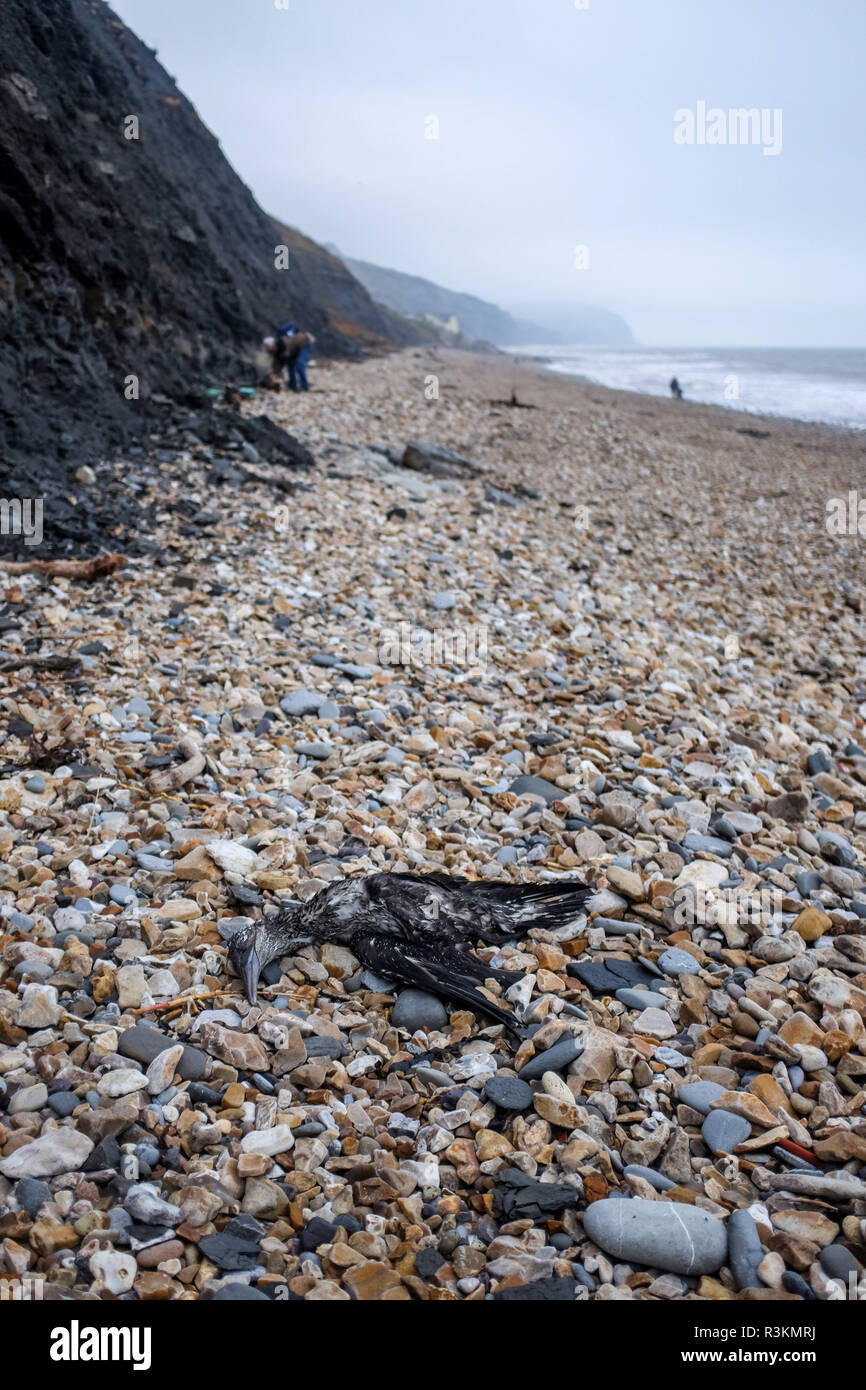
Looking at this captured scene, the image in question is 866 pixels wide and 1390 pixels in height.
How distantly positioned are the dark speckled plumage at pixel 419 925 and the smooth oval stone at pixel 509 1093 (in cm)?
28

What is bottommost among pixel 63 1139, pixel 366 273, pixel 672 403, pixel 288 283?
pixel 63 1139

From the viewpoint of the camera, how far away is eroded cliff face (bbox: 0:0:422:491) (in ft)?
29.8

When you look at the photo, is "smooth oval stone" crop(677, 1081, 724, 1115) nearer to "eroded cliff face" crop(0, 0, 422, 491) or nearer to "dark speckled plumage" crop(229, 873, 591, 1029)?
"dark speckled plumage" crop(229, 873, 591, 1029)

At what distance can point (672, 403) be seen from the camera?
111ft

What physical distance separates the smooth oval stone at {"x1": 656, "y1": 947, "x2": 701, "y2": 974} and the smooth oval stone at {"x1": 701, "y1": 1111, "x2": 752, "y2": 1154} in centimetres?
79

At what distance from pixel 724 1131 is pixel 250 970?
6.07ft

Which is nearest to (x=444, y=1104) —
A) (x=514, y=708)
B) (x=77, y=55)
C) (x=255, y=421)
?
(x=514, y=708)

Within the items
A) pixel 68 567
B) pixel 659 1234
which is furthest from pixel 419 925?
pixel 68 567

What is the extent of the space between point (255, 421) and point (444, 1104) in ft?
36.3

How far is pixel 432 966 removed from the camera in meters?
3.35

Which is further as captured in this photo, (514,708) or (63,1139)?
(514,708)

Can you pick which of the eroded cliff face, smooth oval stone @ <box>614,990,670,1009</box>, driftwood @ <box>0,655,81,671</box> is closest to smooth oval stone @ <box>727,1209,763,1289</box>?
smooth oval stone @ <box>614,990,670,1009</box>

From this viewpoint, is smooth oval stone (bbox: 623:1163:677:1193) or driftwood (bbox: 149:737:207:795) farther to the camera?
driftwood (bbox: 149:737:207:795)
